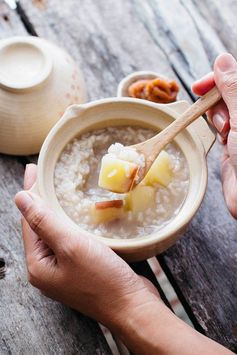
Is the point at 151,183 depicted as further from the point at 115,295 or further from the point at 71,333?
the point at 71,333

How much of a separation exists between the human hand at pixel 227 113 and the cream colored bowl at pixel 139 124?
7 cm

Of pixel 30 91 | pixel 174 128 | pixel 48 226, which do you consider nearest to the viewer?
pixel 48 226

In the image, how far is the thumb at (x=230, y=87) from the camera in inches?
57.3

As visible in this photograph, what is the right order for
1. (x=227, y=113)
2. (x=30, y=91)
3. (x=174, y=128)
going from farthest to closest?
1. (x=30, y=91)
2. (x=227, y=113)
3. (x=174, y=128)

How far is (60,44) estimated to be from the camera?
1959 mm

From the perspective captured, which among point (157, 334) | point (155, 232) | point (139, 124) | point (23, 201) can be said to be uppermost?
point (23, 201)

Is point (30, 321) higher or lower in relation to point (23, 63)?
lower

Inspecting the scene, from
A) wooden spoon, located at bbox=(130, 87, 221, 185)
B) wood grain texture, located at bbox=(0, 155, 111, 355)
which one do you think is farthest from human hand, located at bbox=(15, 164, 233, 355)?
wooden spoon, located at bbox=(130, 87, 221, 185)

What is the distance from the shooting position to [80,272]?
135 centimetres

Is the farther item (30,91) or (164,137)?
(30,91)

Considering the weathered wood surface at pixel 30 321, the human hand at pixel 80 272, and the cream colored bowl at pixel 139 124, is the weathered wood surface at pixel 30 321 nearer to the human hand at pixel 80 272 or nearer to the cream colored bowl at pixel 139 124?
the human hand at pixel 80 272

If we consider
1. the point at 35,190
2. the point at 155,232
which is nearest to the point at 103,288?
the point at 155,232

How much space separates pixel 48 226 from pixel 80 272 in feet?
0.42

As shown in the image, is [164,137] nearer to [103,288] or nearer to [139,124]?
[139,124]
